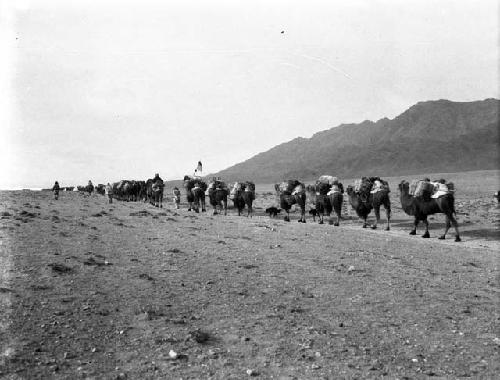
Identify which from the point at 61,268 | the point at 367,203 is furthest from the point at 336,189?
the point at 61,268

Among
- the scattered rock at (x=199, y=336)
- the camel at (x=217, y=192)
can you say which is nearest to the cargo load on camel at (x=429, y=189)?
the camel at (x=217, y=192)

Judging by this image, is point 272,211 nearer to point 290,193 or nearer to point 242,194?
point 242,194

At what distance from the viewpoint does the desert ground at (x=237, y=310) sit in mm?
6512

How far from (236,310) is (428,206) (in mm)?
15308

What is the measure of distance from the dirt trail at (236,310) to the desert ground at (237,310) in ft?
0.09

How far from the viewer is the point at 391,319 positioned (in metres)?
8.53

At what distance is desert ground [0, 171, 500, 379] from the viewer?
6.51 metres

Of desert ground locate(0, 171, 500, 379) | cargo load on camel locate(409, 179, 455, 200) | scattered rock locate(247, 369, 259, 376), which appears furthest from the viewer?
cargo load on camel locate(409, 179, 455, 200)

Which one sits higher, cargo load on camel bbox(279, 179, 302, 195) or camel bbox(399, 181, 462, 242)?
cargo load on camel bbox(279, 179, 302, 195)

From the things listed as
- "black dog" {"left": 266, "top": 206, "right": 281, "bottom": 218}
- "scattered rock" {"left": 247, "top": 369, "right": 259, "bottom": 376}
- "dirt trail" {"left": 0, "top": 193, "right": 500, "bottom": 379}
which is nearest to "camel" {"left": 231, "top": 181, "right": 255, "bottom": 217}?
"black dog" {"left": 266, "top": 206, "right": 281, "bottom": 218}

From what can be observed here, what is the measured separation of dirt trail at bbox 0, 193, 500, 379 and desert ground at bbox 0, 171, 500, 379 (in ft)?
0.09

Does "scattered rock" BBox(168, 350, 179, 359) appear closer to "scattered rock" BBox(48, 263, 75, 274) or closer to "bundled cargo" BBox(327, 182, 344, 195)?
"scattered rock" BBox(48, 263, 75, 274)

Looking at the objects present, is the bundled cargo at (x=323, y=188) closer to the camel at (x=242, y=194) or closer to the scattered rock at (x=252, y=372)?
the camel at (x=242, y=194)

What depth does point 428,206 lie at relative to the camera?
20.9m
